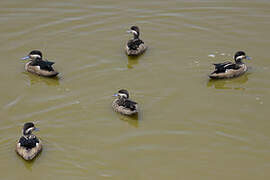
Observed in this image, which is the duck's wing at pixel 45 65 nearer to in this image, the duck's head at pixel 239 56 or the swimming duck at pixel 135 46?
the swimming duck at pixel 135 46

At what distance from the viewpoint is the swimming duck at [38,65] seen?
12.1 meters

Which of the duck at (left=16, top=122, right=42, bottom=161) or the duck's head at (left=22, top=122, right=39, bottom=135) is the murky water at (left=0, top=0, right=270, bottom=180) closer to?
the duck at (left=16, top=122, right=42, bottom=161)

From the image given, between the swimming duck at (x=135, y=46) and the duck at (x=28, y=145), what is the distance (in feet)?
14.8

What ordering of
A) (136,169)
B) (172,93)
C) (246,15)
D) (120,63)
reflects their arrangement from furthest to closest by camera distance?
(246,15) < (120,63) < (172,93) < (136,169)

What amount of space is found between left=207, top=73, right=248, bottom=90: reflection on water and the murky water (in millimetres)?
29

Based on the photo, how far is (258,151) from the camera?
31.2 ft

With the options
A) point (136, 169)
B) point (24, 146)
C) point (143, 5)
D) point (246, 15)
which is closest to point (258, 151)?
point (136, 169)

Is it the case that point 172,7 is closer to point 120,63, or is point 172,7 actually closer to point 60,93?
point 120,63

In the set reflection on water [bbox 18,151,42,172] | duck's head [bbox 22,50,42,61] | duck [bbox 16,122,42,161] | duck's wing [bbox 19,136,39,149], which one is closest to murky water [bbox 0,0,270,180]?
reflection on water [bbox 18,151,42,172]

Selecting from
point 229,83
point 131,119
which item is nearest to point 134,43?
point 229,83

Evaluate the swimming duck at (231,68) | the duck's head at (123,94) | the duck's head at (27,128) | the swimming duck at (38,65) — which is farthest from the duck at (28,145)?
the swimming duck at (231,68)

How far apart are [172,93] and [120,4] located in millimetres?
5684

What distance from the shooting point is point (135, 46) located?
42.9ft

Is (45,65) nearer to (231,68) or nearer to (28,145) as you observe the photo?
(28,145)
